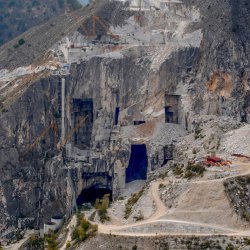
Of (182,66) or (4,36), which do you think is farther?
(4,36)

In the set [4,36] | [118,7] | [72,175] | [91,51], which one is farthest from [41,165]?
[4,36]

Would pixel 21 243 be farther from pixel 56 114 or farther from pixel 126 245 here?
pixel 126 245

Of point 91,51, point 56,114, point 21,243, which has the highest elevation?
point 91,51

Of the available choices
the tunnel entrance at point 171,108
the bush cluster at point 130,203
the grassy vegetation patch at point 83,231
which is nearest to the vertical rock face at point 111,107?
the tunnel entrance at point 171,108

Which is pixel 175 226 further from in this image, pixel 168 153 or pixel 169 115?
pixel 169 115

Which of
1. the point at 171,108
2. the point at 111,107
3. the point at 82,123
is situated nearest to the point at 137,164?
the point at 111,107
